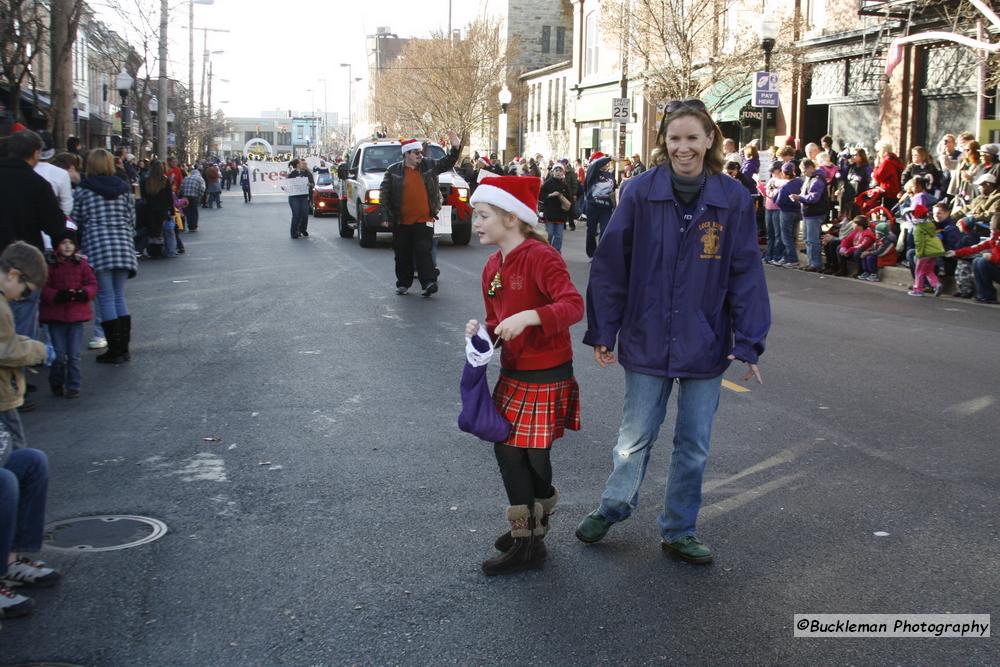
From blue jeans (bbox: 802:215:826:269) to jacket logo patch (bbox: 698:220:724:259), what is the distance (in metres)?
13.6

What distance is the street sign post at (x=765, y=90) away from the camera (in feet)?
67.4

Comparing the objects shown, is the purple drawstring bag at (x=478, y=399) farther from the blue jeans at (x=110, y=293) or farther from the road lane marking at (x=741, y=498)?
the blue jeans at (x=110, y=293)

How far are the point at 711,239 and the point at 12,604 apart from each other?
3077 millimetres

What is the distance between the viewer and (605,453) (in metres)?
6.24

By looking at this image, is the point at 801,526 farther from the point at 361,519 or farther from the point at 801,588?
the point at 361,519

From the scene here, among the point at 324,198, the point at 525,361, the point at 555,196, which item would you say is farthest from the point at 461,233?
the point at 525,361

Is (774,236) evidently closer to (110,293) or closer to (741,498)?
(110,293)

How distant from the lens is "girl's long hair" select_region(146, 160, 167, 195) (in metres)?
15.9

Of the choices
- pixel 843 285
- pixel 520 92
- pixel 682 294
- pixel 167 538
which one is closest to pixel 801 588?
pixel 682 294

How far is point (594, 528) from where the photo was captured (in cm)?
467

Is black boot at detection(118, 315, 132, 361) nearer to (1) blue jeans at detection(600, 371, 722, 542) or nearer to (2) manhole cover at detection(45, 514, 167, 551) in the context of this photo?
(2) manhole cover at detection(45, 514, 167, 551)

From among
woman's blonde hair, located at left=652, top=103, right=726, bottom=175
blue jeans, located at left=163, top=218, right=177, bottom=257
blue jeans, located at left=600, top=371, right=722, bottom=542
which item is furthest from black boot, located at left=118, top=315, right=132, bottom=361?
blue jeans, located at left=163, top=218, right=177, bottom=257

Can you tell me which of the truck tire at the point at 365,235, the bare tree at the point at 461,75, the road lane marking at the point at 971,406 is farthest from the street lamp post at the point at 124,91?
the bare tree at the point at 461,75

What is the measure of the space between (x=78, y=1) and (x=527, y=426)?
55.4ft
